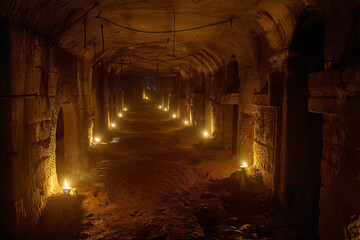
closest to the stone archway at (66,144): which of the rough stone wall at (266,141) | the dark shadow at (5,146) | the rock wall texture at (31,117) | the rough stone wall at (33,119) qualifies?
the rock wall texture at (31,117)

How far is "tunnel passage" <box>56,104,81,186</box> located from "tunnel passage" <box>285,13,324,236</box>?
5.51m

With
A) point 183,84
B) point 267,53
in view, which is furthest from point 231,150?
point 183,84

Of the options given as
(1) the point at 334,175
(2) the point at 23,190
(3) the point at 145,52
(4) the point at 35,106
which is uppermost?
(3) the point at 145,52

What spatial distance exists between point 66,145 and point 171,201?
3579mm

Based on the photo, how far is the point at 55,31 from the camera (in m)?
5.04

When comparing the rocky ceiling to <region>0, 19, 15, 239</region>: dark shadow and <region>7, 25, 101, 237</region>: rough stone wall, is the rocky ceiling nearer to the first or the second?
<region>7, 25, 101, 237</region>: rough stone wall

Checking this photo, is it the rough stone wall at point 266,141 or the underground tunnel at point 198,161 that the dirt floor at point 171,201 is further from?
the rough stone wall at point 266,141

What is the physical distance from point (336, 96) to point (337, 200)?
1.36 m

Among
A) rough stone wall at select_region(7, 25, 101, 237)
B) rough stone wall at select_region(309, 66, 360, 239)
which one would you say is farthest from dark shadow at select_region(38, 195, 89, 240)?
rough stone wall at select_region(309, 66, 360, 239)

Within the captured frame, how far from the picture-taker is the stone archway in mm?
7047

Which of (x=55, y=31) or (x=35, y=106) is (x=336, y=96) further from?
(x=55, y=31)

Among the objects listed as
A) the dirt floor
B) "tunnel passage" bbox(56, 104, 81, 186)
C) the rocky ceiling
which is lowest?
the dirt floor

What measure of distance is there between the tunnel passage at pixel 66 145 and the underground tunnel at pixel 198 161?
4 cm

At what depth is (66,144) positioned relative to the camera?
7.21 metres
